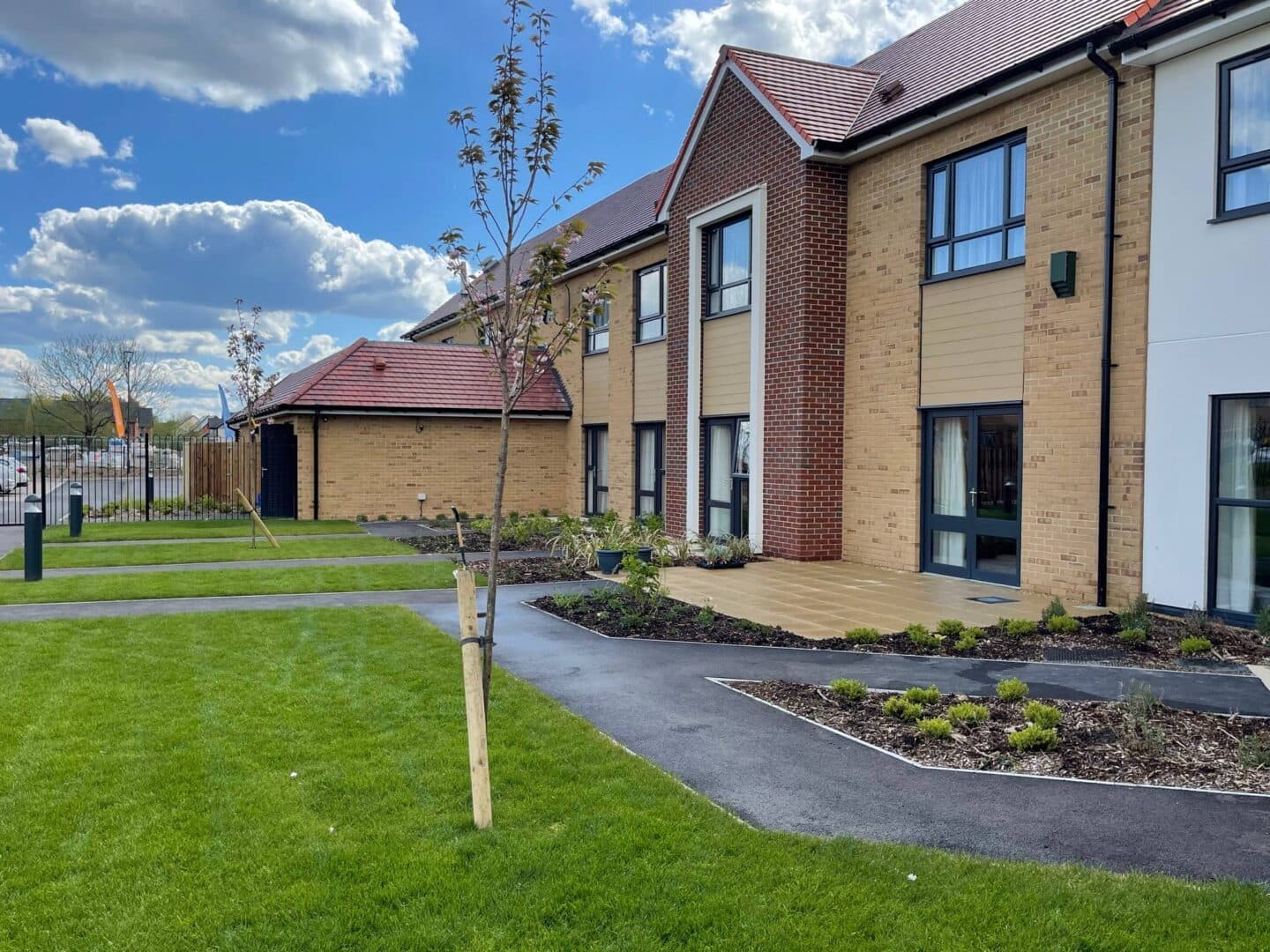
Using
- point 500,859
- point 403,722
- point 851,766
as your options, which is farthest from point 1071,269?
point 500,859

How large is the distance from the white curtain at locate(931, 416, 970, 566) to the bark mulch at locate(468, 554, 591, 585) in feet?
15.4

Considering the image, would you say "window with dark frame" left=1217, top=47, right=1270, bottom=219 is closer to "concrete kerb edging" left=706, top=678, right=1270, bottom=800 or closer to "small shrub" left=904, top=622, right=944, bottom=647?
"small shrub" left=904, top=622, right=944, bottom=647

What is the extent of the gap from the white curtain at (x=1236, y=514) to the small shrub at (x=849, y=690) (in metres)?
4.53

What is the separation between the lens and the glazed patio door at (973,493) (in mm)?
11445

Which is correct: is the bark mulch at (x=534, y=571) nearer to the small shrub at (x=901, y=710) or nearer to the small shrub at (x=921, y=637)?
the small shrub at (x=921, y=637)

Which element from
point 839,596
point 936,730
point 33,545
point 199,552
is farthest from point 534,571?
point 936,730

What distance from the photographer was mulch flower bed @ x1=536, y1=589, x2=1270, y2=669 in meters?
7.90

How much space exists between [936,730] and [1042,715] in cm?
66

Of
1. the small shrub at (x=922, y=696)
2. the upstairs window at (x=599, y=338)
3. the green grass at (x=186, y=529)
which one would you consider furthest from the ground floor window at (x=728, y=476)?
the small shrub at (x=922, y=696)

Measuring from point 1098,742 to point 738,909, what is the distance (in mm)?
3053

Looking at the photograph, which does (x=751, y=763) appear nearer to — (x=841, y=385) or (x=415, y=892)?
(x=415, y=892)

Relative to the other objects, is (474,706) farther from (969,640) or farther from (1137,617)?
(1137,617)

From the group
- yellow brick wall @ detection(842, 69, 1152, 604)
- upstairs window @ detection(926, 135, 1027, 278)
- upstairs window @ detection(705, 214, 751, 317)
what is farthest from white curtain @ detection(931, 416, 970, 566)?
upstairs window @ detection(705, 214, 751, 317)

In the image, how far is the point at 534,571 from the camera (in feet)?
44.4
